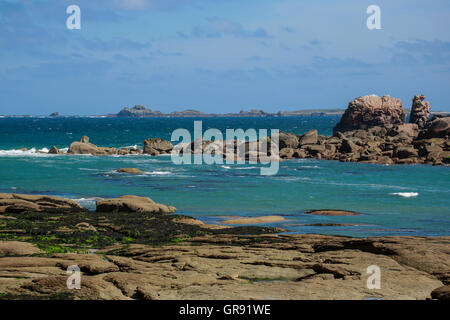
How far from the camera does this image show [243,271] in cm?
1533

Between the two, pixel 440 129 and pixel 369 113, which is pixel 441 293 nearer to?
pixel 440 129

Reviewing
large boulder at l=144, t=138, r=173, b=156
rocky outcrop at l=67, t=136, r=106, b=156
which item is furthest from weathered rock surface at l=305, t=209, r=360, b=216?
rocky outcrop at l=67, t=136, r=106, b=156

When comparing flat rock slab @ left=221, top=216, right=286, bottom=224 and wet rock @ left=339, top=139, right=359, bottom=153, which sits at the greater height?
wet rock @ left=339, top=139, right=359, bottom=153

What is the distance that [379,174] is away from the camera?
5122cm

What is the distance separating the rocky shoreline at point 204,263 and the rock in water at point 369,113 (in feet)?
222

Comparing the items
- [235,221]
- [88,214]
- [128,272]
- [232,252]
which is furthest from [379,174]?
[128,272]

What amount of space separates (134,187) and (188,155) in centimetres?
2834

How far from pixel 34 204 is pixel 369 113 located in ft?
225

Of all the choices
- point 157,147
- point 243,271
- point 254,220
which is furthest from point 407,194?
point 157,147

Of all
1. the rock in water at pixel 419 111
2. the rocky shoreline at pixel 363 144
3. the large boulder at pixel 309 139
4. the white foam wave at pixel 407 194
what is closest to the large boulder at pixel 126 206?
the white foam wave at pixel 407 194

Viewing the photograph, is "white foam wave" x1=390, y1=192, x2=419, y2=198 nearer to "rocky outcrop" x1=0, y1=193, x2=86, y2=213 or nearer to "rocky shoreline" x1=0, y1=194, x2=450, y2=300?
"rocky shoreline" x1=0, y1=194, x2=450, y2=300

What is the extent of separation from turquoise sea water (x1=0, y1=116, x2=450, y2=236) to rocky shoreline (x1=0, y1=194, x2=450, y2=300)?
5.93 m

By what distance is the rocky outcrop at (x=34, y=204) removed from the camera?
2720 centimetres

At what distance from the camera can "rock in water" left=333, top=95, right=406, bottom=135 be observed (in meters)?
89.1
